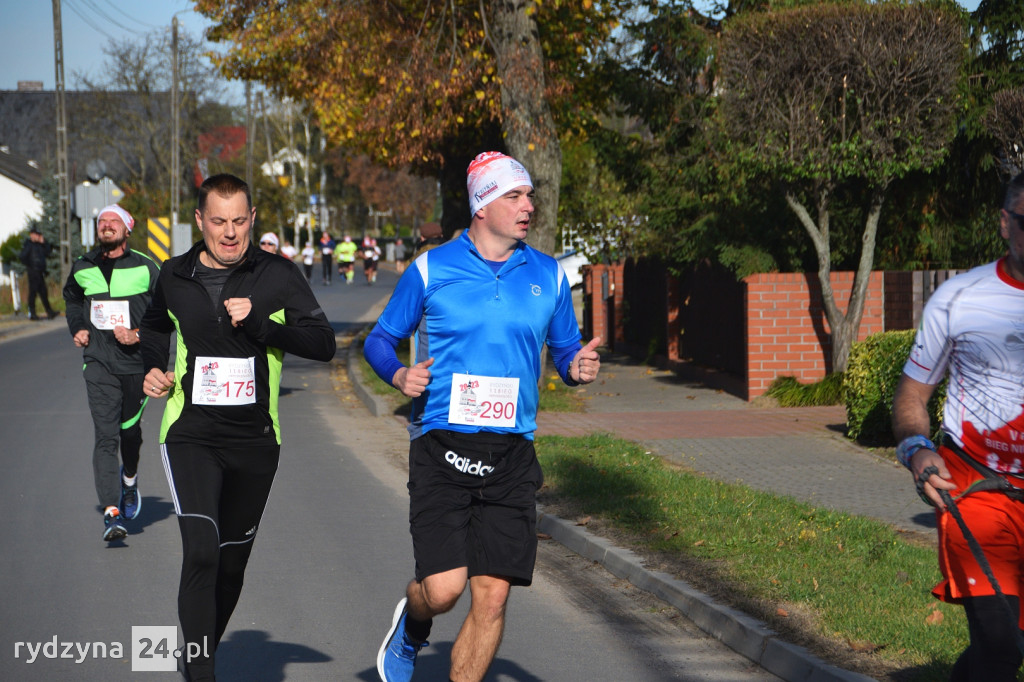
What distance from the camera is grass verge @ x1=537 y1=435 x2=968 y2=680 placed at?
5.16 meters

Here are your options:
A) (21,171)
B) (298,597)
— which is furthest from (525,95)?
(21,171)

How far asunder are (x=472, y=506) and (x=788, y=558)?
2779 mm

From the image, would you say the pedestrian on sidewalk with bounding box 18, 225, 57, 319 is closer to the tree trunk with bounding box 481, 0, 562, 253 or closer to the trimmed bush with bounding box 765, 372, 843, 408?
the tree trunk with bounding box 481, 0, 562, 253

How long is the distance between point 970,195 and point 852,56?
2.57m

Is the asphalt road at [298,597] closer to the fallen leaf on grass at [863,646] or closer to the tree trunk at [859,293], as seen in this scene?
the fallen leaf on grass at [863,646]

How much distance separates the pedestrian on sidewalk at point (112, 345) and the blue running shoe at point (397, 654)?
3.74 meters

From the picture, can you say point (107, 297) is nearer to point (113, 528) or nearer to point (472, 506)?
point (113, 528)

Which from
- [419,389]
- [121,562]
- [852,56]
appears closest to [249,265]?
[419,389]

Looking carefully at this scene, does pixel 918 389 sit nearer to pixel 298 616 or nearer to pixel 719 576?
pixel 719 576

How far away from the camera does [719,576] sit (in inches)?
252

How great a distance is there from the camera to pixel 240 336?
4688mm

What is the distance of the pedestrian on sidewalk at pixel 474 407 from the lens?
427 cm

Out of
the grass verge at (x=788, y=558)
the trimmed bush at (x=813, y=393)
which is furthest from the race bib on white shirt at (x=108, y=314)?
the trimmed bush at (x=813, y=393)

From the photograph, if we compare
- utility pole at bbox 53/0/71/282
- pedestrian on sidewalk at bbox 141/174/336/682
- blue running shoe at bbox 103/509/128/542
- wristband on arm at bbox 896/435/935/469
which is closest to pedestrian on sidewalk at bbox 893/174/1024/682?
wristband on arm at bbox 896/435/935/469
